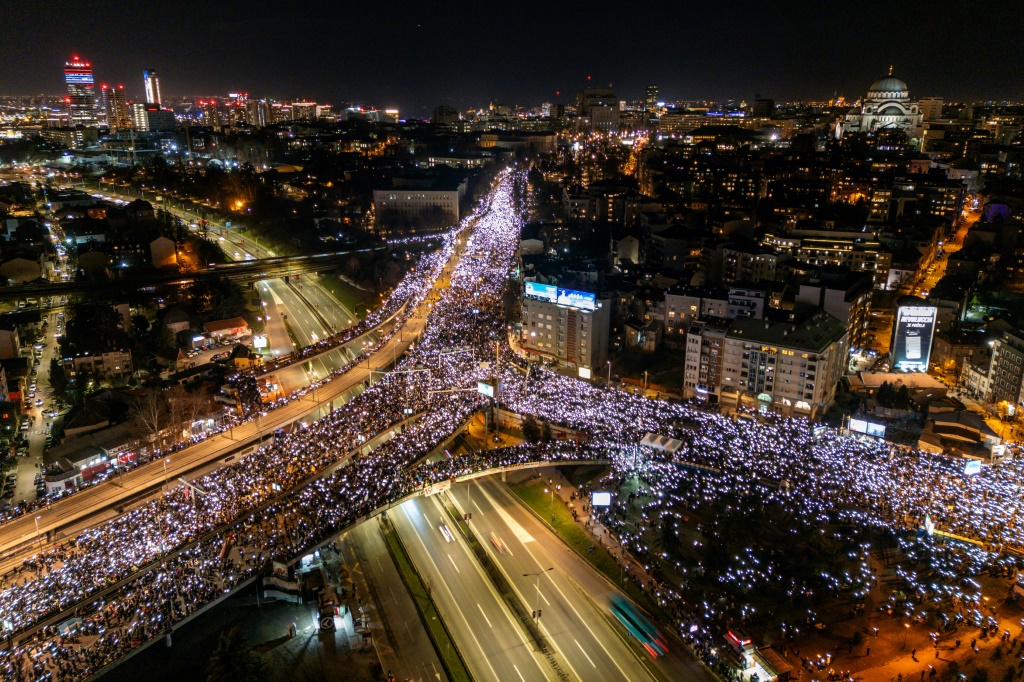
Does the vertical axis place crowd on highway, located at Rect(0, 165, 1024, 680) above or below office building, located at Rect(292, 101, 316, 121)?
below

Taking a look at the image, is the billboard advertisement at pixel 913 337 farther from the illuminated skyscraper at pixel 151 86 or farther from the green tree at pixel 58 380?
the illuminated skyscraper at pixel 151 86

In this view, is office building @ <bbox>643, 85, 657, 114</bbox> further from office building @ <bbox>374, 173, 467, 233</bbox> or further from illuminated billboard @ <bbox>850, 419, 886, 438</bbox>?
illuminated billboard @ <bbox>850, 419, 886, 438</bbox>

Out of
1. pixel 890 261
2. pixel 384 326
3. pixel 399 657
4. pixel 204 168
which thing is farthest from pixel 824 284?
pixel 204 168

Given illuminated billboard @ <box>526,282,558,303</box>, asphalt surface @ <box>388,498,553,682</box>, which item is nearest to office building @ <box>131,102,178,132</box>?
illuminated billboard @ <box>526,282,558,303</box>

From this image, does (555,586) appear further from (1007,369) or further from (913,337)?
(913,337)

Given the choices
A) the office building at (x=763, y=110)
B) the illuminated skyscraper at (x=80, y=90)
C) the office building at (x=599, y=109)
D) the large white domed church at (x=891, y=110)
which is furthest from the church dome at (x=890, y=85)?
the illuminated skyscraper at (x=80, y=90)

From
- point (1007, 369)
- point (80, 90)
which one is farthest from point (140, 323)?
point (80, 90)

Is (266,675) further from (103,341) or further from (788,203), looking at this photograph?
(788,203)
